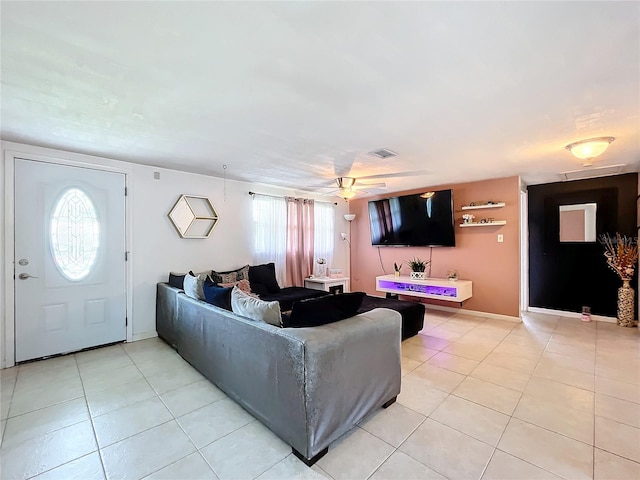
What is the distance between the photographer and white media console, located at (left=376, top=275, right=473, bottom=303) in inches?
181

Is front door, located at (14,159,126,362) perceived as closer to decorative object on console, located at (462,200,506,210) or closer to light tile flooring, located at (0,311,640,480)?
light tile flooring, located at (0,311,640,480)

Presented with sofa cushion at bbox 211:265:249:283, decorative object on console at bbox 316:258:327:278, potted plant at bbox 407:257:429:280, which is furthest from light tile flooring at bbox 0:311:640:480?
decorative object on console at bbox 316:258:327:278

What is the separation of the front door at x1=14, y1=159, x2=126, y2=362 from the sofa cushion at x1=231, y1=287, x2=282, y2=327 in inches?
91.5

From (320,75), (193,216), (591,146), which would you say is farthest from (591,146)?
(193,216)

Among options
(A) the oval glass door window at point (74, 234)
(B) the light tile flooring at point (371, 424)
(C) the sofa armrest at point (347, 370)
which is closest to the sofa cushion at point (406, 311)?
(B) the light tile flooring at point (371, 424)

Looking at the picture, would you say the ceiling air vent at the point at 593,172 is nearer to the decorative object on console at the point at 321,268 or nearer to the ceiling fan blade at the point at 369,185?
the ceiling fan blade at the point at 369,185

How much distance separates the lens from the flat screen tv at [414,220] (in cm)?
499

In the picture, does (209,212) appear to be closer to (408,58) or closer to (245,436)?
(245,436)

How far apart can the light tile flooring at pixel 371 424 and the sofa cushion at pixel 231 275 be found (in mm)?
1191

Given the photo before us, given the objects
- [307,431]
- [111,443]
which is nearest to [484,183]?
[307,431]

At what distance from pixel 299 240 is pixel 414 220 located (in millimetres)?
2193

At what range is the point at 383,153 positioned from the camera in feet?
10.6

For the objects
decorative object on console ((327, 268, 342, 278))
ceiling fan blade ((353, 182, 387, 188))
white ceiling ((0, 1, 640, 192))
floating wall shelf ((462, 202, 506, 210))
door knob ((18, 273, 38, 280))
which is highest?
white ceiling ((0, 1, 640, 192))

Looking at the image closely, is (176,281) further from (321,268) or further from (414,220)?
(414,220)
